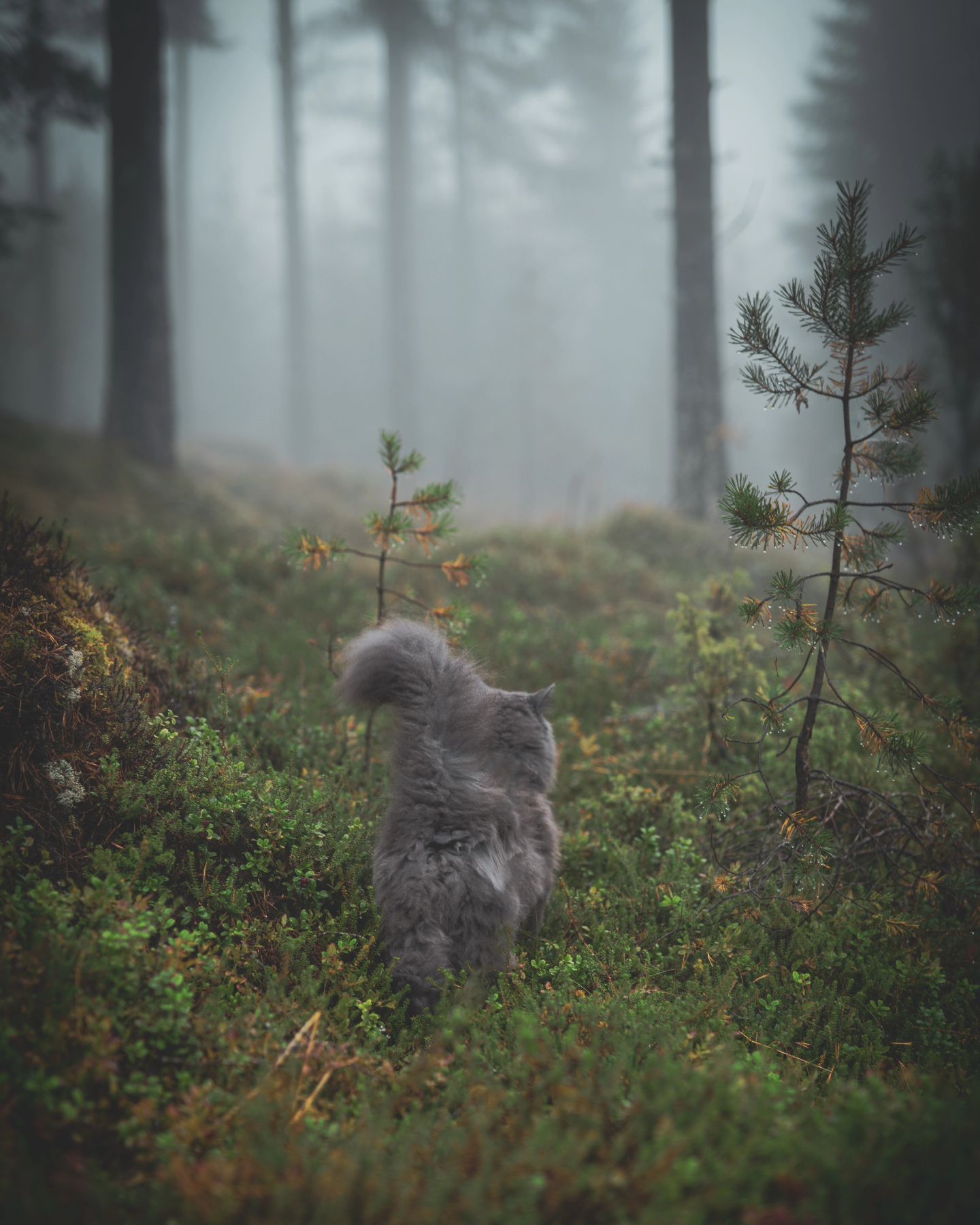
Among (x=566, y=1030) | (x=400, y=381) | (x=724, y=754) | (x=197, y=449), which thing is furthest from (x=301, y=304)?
(x=566, y=1030)

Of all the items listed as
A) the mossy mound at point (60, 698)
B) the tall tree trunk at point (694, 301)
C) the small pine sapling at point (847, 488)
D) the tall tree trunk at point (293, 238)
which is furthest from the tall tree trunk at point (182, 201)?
the small pine sapling at point (847, 488)

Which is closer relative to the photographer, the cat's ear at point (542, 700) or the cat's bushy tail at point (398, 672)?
the cat's bushy tail at point (398, 672)

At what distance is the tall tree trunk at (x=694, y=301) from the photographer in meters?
12.0

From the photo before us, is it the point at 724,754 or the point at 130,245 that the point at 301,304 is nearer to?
the point at 130,245

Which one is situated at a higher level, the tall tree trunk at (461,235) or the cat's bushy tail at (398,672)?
the tall tree trunk at (461,235)

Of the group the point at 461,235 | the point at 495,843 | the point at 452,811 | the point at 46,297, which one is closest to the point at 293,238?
the point at 46,297

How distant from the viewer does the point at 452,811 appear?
11.0 ft

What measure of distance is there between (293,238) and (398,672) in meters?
31.7

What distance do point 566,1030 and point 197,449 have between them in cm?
2582

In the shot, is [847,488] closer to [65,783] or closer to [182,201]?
[65,783]

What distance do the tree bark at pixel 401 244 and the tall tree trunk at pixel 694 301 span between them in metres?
18.0

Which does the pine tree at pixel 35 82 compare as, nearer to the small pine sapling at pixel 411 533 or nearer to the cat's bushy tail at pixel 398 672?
the small pine sapling at pixel 411 533

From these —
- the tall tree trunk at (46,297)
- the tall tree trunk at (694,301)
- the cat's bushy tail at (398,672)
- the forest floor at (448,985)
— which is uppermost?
the tall tree trunk at (46,297)

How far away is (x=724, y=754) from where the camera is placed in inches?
203
